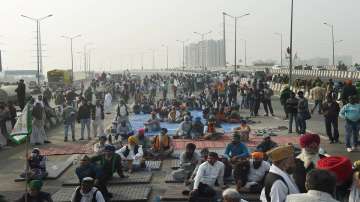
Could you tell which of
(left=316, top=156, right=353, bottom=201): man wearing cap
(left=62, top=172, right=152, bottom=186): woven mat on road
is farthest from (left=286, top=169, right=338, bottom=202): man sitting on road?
(left=62, top=172, right=152, bottom=186): woven mat on road

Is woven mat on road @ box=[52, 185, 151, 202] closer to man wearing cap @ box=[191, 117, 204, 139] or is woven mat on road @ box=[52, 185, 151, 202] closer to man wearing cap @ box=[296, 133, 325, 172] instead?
man wearing cap @ box=[296, 133, 325, 172]

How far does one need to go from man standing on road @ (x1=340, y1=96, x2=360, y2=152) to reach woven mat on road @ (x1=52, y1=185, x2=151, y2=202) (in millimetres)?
6459

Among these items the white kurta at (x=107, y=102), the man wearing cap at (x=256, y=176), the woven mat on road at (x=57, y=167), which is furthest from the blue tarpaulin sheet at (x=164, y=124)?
the man wearing cap at (x=256, y=176)

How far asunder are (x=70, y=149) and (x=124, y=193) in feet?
25.3

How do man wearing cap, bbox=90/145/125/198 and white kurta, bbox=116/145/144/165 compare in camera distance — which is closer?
man wearing cap, bbox=90/145/125/198

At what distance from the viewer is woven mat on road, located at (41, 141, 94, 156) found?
18594 mm

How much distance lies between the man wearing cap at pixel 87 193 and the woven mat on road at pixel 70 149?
365 inches

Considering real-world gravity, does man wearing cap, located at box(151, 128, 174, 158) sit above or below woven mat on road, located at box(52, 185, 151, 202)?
above

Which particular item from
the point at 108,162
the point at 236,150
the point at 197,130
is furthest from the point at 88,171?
the point at 197,130

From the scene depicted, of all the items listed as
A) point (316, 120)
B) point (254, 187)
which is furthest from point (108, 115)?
point (254, 187)

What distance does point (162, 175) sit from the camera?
14.4 meters

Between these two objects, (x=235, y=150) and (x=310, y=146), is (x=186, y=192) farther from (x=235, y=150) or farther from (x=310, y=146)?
(x=310, y=146)

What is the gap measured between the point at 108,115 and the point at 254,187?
21.7 meters

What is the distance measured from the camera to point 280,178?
596 cm
